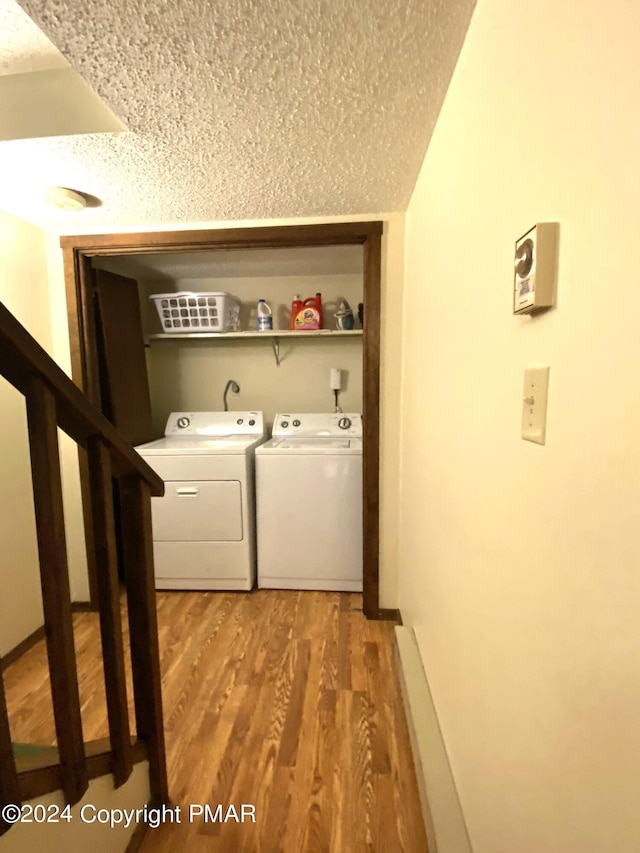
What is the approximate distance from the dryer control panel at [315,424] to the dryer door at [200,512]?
2.07 feet

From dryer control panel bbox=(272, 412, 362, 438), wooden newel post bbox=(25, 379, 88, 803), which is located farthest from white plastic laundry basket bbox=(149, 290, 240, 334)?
wooden newel post bbox=(25, 379, 88, 803)

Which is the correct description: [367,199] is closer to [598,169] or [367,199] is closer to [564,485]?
[598,169]

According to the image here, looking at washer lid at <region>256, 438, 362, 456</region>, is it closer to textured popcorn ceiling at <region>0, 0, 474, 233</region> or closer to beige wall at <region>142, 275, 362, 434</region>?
beige wall at <region>142, 275, 362, 434</region>

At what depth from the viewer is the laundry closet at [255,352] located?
2871mm

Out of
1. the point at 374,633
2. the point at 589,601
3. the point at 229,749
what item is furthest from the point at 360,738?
the point at 589,601

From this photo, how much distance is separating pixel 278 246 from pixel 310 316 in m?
0.77

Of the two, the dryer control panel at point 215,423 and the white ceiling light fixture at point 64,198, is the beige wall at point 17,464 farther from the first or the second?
the dryer control panel at point 215,423

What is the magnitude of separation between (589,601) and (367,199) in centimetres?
175

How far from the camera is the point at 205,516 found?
2.36 metres

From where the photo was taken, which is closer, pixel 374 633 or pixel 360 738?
pixel 360 738

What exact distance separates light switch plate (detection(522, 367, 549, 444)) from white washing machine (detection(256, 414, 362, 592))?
1687 mm

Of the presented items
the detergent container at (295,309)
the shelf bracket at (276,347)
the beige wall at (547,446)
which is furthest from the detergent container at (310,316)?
the beige wall at (547,446)

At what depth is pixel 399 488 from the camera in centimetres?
200

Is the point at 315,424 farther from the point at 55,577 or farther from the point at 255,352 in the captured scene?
the point at 55,577
